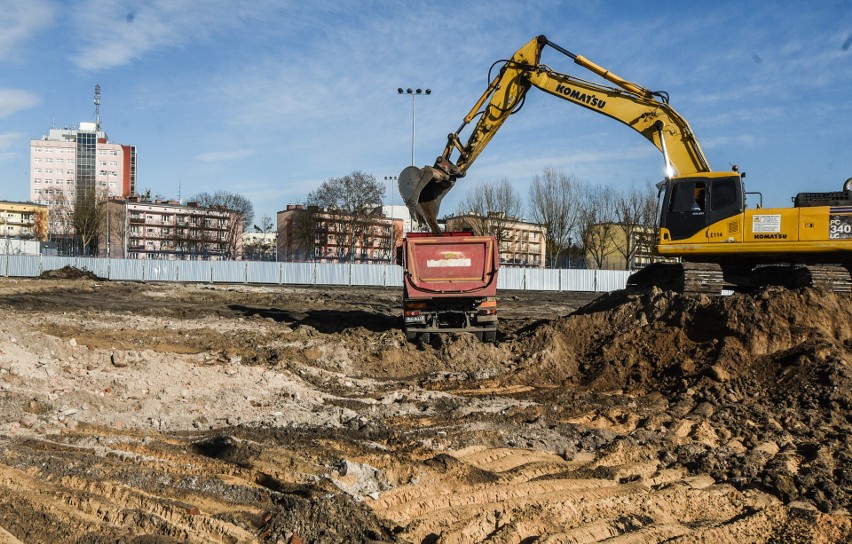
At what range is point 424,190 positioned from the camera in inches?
593

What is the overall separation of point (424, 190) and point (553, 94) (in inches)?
143

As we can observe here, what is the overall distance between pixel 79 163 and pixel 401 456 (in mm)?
133423

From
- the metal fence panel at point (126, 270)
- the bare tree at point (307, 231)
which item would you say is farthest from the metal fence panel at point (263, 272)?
the bare tree at point (307, 231)

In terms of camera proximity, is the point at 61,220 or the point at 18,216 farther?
the point at 18,216

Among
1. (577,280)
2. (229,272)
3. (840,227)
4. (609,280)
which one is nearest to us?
(840,227)

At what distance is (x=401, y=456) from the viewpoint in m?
6.90

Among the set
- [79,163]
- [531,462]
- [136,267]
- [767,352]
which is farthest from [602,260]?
[79,163]

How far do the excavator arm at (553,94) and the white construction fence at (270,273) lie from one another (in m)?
28.4

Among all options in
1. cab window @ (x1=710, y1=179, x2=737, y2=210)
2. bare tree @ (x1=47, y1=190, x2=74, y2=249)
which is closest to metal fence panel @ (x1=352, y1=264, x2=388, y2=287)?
cab window @ (x1=710, y1=179, x2=737, y2=210)

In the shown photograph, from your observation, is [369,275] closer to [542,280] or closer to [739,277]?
[542,280]

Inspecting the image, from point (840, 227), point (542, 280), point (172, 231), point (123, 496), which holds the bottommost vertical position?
point (123, 496)

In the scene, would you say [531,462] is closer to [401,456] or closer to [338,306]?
[401,456]

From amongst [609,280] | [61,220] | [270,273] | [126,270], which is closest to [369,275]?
[270,273]

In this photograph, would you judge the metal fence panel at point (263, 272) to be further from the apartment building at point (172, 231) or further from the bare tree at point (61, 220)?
the bare tree at point (61, 220)
